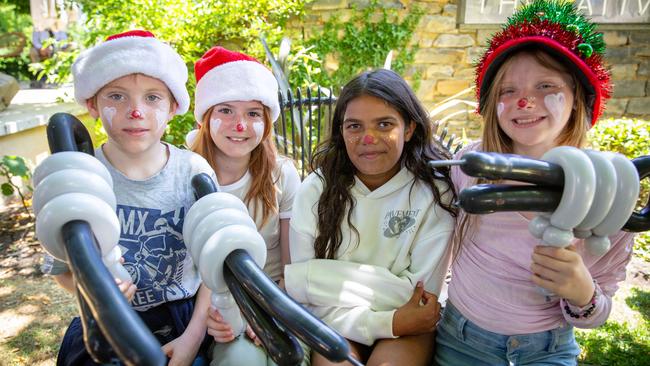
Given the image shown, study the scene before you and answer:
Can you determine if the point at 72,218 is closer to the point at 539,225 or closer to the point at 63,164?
the point at 63,164

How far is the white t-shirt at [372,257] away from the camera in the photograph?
1500 millimetres

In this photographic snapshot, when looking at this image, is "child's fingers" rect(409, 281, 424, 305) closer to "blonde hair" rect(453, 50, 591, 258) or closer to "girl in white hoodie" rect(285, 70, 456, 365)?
"girl in white hoodie" rect(285, 70, 456, 365)

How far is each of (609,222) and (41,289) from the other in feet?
12.2

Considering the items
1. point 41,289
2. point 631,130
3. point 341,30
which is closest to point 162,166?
point 41,289

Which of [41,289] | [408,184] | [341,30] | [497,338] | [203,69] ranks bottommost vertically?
[41,289]

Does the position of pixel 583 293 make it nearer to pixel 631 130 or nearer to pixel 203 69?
pixel 203 69

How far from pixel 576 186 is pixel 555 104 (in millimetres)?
717

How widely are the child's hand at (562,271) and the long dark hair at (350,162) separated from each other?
1.70 ft

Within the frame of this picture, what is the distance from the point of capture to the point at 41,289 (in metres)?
3.36

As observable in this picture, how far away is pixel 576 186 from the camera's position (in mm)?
751

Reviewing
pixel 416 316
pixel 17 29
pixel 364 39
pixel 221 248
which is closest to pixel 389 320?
pixel 416 316

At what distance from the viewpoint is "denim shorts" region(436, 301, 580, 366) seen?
1435 millimetres

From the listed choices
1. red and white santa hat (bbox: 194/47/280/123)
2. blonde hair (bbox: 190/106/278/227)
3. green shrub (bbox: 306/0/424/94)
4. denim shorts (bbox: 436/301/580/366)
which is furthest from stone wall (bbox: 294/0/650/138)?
denim shorts (bbox: 436/301/580/366)

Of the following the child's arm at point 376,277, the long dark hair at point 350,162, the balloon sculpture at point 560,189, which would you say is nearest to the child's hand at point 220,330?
the child's arm at point 376,277
